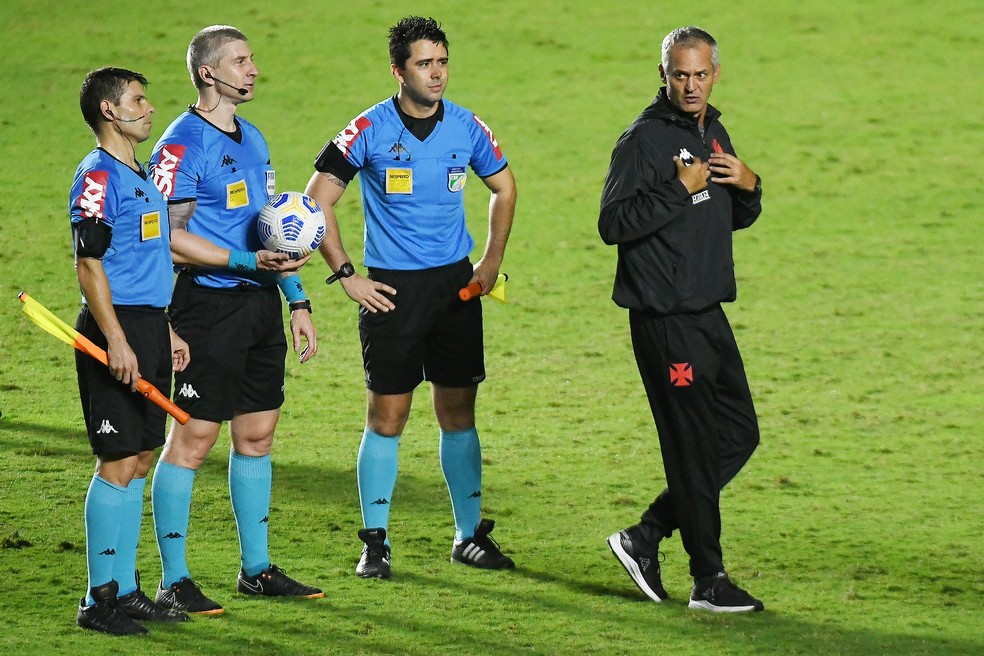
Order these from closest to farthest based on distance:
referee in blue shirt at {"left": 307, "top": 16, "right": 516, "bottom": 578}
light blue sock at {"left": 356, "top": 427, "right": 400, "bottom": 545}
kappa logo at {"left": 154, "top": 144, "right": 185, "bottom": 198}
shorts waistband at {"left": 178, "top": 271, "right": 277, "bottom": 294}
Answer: kappa logo at {"left": 154, "top": 144, "right": 185, "bottom": 198}, shorts waistband at {"left": 178, "top": 271, "right": 277, "bottom": 294}, referee in blue shirt at {"left": 307, "top": 16, "right": 516, "bottom": 578}, light blue sock at {"left": 356, "top": 427, "right": 400, "bottom": 545}

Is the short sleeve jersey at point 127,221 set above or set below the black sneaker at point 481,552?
Result: above

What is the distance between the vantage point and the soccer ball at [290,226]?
16.1 feet

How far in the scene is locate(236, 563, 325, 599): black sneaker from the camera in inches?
202

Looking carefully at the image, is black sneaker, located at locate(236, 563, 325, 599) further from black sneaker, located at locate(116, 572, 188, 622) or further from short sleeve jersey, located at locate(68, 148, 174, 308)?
short sleeve jersey, located at locate(68, 148, 174, 308)

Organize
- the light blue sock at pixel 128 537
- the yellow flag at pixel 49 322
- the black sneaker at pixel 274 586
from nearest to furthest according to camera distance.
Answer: the yellow flag at pixel 49 322 → the light blue sock at pixel 128 537 → the black sneaker at pixel 274 586

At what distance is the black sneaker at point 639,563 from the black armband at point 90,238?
6.56 ft

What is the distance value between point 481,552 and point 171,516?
1.26 meters

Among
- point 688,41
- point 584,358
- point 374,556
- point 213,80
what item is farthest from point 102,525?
point 584,358

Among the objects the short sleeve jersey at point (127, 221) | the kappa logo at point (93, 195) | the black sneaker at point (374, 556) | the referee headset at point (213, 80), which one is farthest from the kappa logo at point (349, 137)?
the black sneaker at point (374, 556)

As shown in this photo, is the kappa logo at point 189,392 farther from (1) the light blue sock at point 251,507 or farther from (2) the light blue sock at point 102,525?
(2) the light blue sock at point 102,525

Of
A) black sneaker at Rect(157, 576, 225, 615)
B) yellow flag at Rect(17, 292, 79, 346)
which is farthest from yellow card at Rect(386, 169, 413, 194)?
black sneaker at Rect(157, 576, 225, 615)

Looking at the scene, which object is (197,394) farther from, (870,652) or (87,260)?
(870,652)

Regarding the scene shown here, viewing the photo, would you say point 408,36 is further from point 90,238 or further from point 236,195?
point 90,238

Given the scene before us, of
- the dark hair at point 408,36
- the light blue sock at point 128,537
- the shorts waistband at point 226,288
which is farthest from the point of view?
the dark hair at point 408,36
